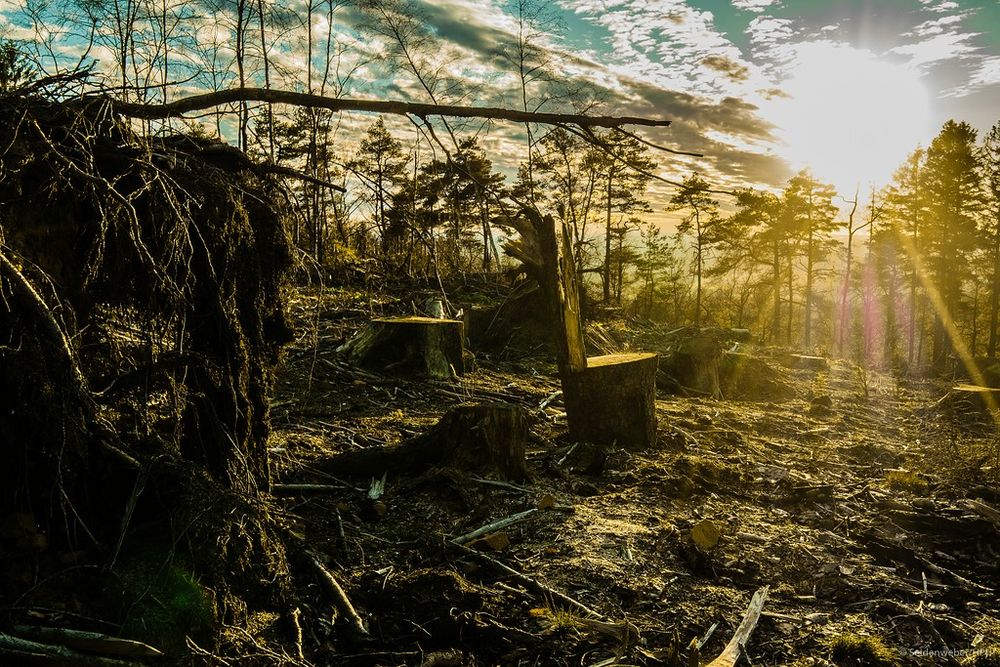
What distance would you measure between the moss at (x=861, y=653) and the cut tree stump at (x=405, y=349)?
6.59 metres

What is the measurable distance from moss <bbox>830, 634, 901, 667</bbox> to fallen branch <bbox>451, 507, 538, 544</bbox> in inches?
85.7

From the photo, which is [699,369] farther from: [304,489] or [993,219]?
[993,219]

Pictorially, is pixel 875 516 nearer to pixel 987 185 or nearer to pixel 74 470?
pixel 74 470

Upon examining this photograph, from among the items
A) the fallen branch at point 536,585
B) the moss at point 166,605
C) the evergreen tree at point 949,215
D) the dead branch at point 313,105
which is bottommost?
the fallen branch at point 536,585

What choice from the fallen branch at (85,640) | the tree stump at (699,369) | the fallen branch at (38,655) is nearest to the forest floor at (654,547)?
the fallen branch at (85,640)

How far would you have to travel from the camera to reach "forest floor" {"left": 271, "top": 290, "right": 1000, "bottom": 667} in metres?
2.96

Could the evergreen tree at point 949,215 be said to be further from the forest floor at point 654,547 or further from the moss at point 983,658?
the moss at point 983,658

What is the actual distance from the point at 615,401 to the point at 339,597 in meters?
4.40

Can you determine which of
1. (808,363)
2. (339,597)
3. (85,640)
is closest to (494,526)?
(339,597)

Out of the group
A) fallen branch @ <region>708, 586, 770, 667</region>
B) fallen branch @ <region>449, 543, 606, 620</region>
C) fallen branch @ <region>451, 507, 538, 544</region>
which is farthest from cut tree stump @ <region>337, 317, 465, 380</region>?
fallen branch @ <region>708, 586, 770, 667</region>

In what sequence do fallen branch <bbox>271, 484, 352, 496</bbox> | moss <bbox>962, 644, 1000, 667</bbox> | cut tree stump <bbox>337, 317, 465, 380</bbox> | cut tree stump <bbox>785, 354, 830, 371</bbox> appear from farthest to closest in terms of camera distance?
cut tree stump <bbox>785, 354, 830, 371</bbox>, cut tree stump <bbox>337, 317, 465, 380</bbox>, fallen branch <bbox>271, 484, 352, 496</bbox>, moss <bbox>962, 644, 1000, 667</bbox>

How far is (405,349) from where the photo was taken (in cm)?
921

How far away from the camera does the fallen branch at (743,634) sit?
9.12 ft

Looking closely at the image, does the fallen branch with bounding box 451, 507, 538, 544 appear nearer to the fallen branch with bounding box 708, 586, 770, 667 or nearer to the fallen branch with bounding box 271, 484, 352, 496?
the fallen branch with bounding box 271, 484, 352, 496
